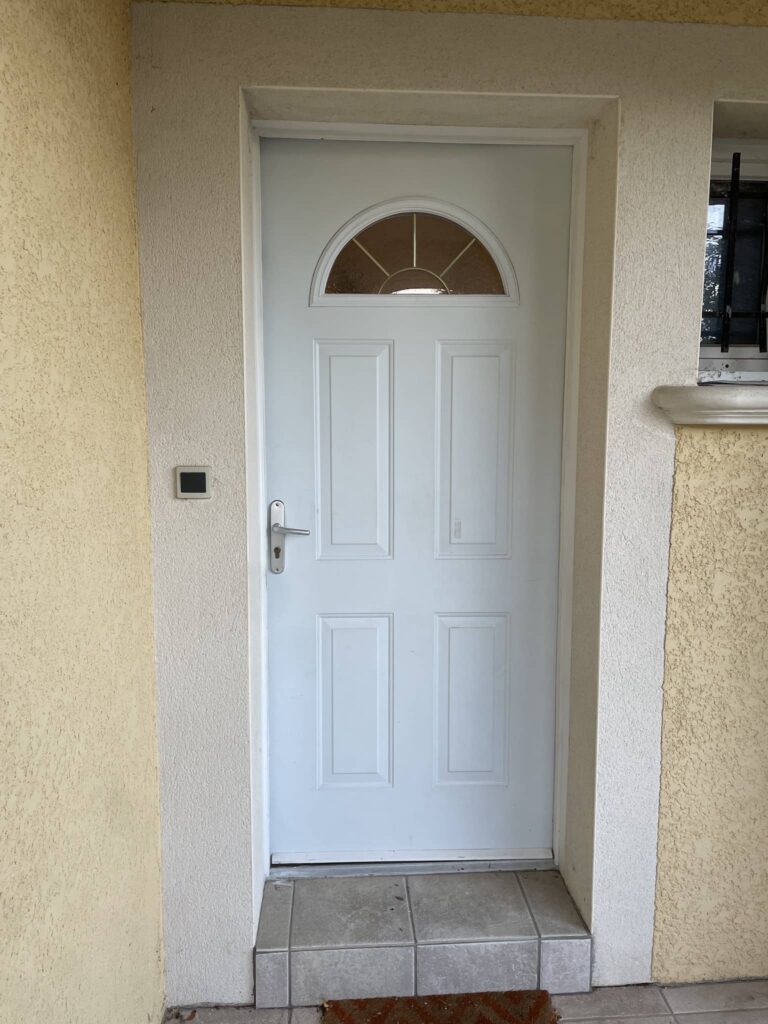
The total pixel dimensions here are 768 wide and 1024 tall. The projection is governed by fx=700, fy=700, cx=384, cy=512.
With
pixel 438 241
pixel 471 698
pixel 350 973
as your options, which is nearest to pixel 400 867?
pixel 350 973

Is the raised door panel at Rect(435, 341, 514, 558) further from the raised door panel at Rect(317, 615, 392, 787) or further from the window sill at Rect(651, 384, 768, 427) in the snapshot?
the window sill at Rect(651, 384, 768, 427)

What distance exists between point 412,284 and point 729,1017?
2.22 meters

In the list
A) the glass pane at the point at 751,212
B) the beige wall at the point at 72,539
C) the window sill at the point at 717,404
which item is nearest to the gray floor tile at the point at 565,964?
the beige wall at the point at 72,539

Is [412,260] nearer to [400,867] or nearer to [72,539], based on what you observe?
[72,539]

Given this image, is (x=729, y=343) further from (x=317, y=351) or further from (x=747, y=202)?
(x=317, y=351)

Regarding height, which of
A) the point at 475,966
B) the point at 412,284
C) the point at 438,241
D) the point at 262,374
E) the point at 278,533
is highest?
the point at 438,241

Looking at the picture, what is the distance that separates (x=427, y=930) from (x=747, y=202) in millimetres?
2264

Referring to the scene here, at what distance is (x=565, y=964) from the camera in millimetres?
1949

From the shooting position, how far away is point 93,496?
57.2 inches

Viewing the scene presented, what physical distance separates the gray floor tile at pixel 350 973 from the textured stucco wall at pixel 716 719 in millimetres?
725

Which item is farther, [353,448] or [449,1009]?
[353,448]

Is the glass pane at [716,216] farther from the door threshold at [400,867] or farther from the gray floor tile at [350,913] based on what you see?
the gray floor tile at [350,913]

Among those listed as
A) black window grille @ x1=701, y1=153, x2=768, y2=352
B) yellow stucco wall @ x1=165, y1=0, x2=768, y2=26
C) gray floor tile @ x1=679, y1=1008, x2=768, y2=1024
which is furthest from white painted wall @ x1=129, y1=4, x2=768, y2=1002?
black window grille @ x1=701, y1=153, x2=768, y2=352

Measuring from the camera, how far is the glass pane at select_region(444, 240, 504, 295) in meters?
2.08
